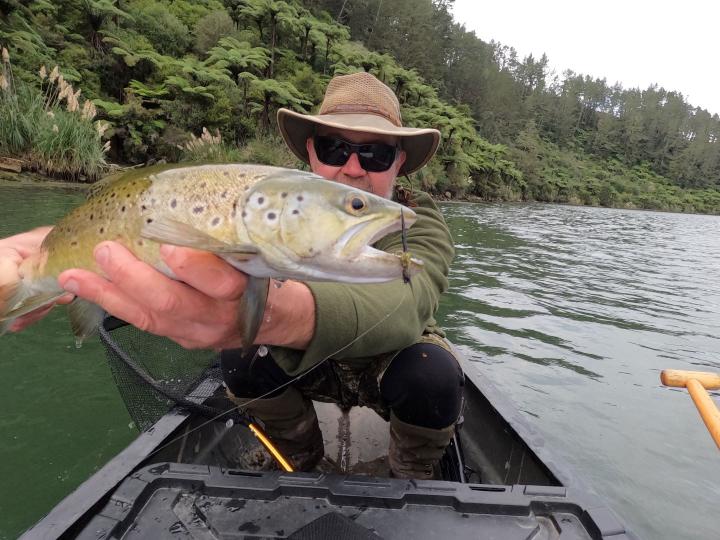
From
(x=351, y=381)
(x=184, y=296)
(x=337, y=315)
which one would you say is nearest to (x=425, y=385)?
(x=351, y=381)

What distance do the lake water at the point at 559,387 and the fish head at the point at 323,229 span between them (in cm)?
207

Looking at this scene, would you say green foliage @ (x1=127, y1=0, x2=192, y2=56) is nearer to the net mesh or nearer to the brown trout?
the net mesh

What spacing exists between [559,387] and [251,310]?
14.6 feet

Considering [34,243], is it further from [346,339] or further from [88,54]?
[88,54]

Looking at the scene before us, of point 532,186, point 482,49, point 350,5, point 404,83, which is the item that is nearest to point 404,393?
point 404,83

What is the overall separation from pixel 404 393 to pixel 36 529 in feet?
4.58

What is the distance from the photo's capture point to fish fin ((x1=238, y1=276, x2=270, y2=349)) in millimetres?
1161

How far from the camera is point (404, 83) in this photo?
3150 centimetres

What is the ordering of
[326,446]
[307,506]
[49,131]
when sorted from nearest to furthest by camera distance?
[307,506] < [326,446] < [49,131]

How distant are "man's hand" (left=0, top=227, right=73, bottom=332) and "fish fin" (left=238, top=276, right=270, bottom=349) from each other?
0.92 m

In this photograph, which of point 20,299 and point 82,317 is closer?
point 20,299

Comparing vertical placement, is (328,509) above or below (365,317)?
below

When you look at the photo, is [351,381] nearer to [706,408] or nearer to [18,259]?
[18,259]

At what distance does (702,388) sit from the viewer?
224 centimetres
